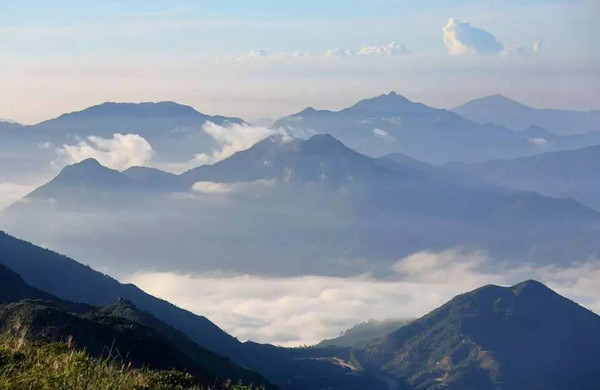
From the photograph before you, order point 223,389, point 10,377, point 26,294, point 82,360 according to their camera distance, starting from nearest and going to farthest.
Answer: point 10,377
point 82,360
point 223,389
point 26,294

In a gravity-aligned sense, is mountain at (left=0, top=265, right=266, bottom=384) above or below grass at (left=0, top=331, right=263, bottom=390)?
above

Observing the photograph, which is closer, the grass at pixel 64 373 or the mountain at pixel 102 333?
the grass at pixel 64 373

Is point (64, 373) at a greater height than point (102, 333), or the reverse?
point (102, 333)

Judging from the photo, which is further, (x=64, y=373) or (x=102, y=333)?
(x=102, y=333)

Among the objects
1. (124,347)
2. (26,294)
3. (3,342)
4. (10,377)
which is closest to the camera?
(10,377)

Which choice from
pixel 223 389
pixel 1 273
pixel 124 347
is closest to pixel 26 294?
pixel 1 273

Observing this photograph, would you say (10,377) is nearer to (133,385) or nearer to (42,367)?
(42,367)

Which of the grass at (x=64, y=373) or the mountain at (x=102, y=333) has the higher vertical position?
the mountain at (x=102, y=333)

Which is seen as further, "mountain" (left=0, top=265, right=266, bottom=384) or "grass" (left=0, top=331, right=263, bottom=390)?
"mountain" (left=0, top=265, right=266, bottom=384)
